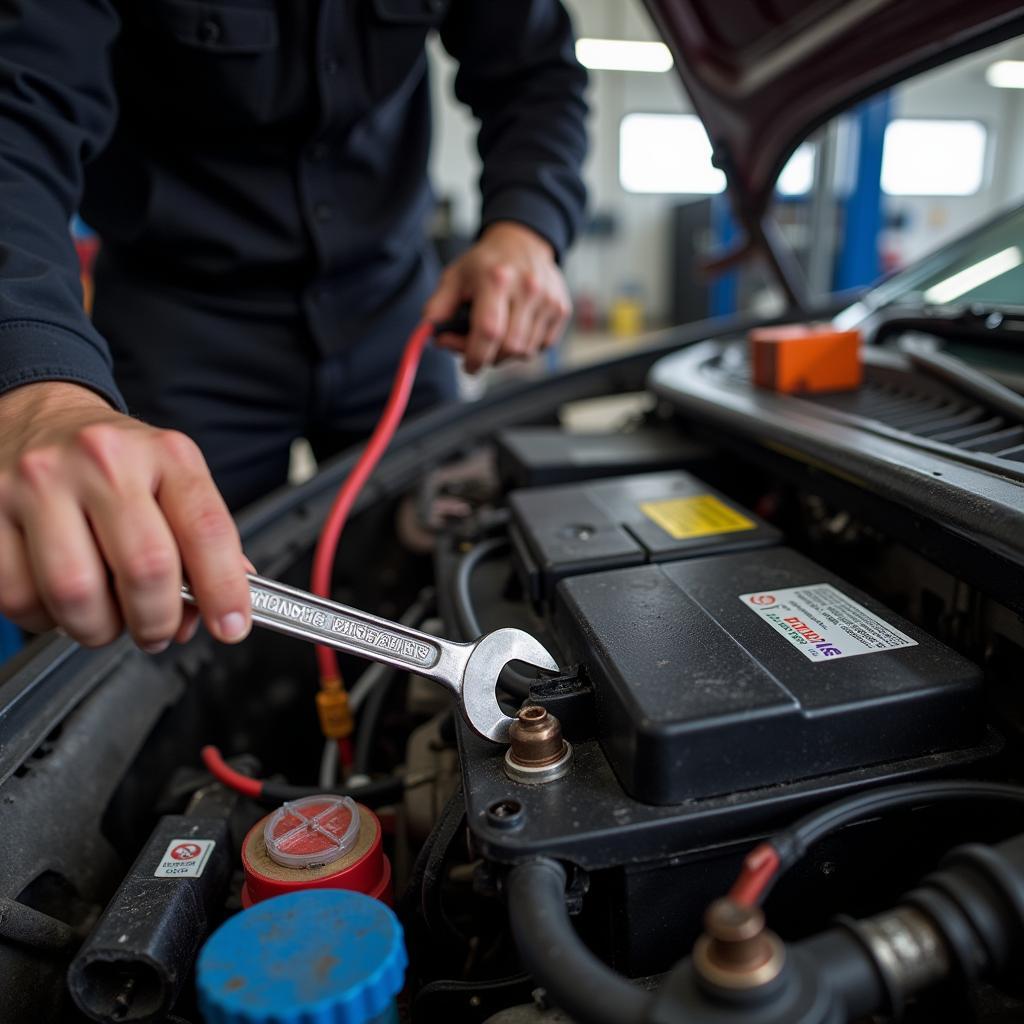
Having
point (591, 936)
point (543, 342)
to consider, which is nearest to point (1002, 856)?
point (591, 936)

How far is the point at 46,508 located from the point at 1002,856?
0.47m

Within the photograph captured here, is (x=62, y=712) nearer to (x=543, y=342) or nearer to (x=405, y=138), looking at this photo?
A: (x=543, y=342)

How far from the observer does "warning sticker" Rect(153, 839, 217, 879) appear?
0.50m

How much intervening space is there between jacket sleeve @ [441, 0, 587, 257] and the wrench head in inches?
28.0

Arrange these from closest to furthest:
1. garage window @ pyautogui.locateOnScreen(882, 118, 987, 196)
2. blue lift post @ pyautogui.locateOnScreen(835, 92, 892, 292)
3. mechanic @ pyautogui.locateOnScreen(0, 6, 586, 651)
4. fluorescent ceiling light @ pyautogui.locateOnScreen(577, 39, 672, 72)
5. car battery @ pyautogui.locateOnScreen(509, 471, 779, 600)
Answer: car battery @ pyautogui.locateOnScreen(509, 471, 779, 600) → mechanic @ pyautogui.locateOnScreen(0, 6, 586, 651) → blue lift post @ pyautogui.locateOnScreen(835, 92, 892, 292) → fluorescent ceiling light @ pyautogui.locateOnScreen(577, 39, 672, 72) → garage window @ pyautogui.locateOnScreen(882, 118, 987, 196)

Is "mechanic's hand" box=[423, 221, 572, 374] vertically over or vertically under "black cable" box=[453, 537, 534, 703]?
over

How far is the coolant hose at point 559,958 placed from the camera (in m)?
0.33

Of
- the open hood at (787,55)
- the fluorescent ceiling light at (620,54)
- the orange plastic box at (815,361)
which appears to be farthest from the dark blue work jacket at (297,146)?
the fluorescent ceiling light at (620,54)

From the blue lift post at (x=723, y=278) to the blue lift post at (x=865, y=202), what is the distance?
244 cm

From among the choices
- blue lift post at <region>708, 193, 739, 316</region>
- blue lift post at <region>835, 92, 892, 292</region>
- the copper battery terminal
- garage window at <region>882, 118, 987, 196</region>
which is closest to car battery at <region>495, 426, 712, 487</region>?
the copper battery terminal

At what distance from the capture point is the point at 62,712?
0.62 metres

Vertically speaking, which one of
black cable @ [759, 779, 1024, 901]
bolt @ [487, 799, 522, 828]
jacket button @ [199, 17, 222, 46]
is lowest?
bolt @ [487, 799, 522, 828]

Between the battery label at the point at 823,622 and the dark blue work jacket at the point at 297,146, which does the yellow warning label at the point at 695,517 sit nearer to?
the battery label at the point at 823,622

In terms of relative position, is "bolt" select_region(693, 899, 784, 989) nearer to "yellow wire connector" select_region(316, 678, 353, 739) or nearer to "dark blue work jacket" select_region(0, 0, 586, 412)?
"yellow wire connector" select_region(316, 678, 353, 739)
